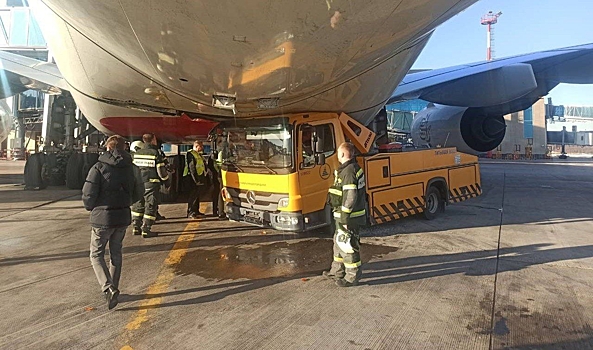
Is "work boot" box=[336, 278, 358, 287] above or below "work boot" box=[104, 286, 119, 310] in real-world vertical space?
below

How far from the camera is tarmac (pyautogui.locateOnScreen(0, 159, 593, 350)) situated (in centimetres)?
320

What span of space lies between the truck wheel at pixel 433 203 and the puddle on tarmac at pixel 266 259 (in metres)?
2.52

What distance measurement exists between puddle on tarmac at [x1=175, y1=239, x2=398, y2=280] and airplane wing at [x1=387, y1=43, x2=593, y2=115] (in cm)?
584

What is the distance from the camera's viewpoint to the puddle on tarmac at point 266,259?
4.84 m

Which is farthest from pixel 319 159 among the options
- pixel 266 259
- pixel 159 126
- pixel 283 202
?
pixel 159 126

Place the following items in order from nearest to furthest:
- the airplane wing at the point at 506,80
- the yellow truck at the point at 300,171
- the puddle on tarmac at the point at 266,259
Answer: the puddle on tarmac at the point at 266,259, the yellow truck at the point at 300,171, the airplane wing at the point at 506,80

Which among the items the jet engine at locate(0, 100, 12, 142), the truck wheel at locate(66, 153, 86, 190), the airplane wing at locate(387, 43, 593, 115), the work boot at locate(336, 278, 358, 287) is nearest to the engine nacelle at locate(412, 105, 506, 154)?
the airplane wing at locate(387, 43, 593, 115)

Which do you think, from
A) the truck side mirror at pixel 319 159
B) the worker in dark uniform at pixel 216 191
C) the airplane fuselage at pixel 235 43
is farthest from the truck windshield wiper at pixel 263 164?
the worker in dark uniform at pixel 216 191

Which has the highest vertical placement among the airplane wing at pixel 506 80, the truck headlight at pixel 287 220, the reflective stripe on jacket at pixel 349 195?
the airplane wing at pixel 506 80

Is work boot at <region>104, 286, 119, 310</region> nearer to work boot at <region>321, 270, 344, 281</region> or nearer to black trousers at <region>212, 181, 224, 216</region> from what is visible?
work boot at <region>321, 270, 344, 281</region>

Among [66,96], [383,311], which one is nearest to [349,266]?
[383,311]

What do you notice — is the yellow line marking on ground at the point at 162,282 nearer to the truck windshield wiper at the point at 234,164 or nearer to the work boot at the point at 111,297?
the work boot at the point at 111,297

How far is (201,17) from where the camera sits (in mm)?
2232

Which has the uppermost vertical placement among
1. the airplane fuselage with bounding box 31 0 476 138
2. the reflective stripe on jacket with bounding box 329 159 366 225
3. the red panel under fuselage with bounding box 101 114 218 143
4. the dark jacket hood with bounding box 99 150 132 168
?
the airplane fuselage with bounding box 31 0 476 138
